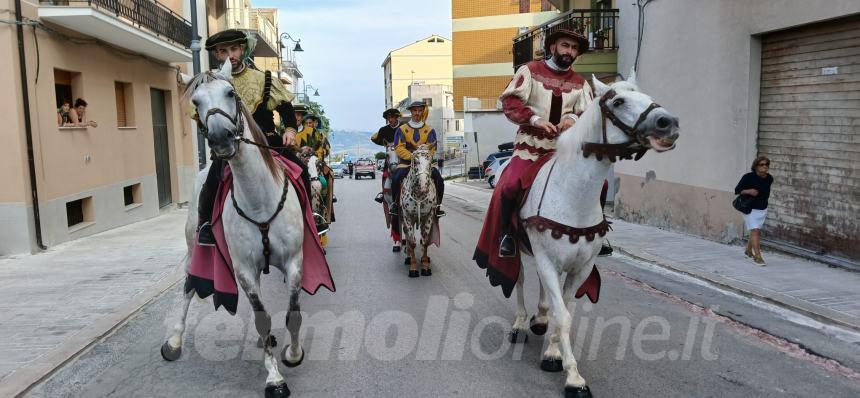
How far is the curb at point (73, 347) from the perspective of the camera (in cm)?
486

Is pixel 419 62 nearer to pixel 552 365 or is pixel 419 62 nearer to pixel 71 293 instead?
pixel 71 293

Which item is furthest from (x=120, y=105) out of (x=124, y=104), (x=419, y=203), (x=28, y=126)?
(x=419, y=203)

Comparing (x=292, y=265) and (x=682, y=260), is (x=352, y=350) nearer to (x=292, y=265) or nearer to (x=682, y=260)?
(x=292, y=265)

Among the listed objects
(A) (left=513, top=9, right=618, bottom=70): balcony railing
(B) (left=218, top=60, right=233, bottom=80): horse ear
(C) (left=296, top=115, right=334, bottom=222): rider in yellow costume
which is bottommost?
(C) (left=296, top=115, right=334, bottom=222): rider in yellow costume

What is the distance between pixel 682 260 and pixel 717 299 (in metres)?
2.45

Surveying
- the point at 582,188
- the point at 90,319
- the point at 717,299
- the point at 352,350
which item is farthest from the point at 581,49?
the point at 90,319

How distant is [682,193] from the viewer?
12695 millimetres

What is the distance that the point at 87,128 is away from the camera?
1324 cm

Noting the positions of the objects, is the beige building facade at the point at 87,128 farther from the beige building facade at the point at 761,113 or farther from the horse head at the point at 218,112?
the beige building facade at the point at 761,113

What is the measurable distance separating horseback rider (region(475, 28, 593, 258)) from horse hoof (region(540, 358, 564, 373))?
93 cm

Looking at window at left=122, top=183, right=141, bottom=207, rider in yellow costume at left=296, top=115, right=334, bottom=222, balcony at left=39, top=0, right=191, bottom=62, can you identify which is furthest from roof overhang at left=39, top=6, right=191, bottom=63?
rider in yellow costume at left=296, top=115, right=334, bottom=222

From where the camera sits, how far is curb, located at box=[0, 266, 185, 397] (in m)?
4.86

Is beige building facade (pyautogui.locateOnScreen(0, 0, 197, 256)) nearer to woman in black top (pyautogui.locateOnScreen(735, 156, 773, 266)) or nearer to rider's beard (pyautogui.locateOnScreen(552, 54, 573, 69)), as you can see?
rider's beard (pyautogui.locateOnScreen(552, 54, 573, 69))

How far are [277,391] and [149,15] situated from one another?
1365 centimetres
